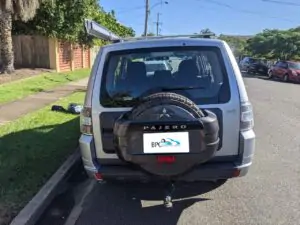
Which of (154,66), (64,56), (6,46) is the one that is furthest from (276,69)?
(154,66)

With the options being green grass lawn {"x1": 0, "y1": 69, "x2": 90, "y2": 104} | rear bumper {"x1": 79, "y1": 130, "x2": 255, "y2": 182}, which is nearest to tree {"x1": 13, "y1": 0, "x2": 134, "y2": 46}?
green grass lawn {"x1": 0, "y1": 69, "x2": 90, "y2": 104}

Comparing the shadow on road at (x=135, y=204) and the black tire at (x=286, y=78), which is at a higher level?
the shadow on road at (x=135, y=204)

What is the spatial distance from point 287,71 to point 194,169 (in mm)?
25150

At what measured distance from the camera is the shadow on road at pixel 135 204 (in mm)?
4090

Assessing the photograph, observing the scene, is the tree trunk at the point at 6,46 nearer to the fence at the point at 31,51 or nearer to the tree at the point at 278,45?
the fence at the point at 31,51

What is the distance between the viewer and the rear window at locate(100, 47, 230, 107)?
3924mm

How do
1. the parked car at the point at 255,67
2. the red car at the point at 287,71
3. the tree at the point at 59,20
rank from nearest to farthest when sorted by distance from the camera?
1. the tree at the point at 59,20
2. the red car at the point at 287,71
3. the parked car at the point at 255,67

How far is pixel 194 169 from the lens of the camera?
374 centimetres

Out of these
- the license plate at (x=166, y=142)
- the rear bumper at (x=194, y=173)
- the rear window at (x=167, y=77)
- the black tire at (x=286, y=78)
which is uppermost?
the rear window at (x=167, y=77)

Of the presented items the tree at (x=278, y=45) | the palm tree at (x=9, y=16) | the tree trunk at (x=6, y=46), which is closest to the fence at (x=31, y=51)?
the palm tree at (x=9, y=16)

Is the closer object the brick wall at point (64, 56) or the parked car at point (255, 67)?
the brick wall at point (64, 56)

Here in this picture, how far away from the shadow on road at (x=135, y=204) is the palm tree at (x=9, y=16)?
562 inches

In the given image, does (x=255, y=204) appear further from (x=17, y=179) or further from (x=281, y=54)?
(x=281, y=54)

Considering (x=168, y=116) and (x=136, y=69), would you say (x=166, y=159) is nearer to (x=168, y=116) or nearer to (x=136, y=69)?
(x=168, y=116)
